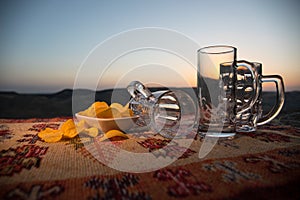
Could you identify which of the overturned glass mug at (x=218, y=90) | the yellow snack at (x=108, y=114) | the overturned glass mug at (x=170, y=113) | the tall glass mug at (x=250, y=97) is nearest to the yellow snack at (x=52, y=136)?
the yellow snack at (x=108, y=114)

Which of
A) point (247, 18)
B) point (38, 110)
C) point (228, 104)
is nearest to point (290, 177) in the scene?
point (228, 104)

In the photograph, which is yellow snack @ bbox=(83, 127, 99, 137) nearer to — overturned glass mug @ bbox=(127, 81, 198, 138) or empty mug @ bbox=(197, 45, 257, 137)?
overturned glass mug @ bbox=(127, 81, 198, 138)

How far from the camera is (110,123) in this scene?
591 millimetres

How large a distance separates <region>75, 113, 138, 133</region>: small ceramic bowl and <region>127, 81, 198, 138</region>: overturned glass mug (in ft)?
0.19

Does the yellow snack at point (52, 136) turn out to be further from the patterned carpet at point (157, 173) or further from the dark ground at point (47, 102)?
the dark ground at point (47, 102)

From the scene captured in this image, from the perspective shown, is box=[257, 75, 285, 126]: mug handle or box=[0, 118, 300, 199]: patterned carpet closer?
box=[0, 118, 300, 199]: patterned carpet

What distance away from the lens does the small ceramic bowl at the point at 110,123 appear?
0.59 meters

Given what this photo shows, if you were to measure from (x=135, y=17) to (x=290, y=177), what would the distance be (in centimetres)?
102

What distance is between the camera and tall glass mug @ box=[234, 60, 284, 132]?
1.95ft

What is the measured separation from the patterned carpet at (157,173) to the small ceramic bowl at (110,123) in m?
0.07

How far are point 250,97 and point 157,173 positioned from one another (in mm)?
419

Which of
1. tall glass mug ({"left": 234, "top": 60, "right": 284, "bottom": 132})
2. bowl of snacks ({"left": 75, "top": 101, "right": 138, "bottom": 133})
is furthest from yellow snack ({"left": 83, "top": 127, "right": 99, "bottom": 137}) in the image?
tall glass mug ({"left": 234, "top": 60, "right": 284, "bottom": 132})

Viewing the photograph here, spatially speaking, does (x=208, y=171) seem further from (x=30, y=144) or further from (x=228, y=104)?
(x=30, y=144)

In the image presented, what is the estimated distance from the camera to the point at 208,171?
1.12 feet
